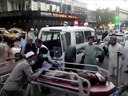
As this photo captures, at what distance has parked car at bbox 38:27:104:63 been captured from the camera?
18.5ft

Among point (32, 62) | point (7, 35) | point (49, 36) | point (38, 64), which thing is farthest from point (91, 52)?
point (7, 35)

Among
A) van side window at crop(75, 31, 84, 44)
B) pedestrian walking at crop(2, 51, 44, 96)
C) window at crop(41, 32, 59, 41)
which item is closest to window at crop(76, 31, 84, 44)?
van side window at crop(75, 31, 84, 44)

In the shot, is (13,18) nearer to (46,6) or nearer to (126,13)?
(46,6)

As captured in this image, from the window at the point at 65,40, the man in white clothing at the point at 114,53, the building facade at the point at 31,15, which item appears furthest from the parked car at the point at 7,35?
the man in white clothing at the point at 114,53

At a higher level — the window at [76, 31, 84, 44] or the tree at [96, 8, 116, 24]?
the tree at [96, 8, 116, 24]

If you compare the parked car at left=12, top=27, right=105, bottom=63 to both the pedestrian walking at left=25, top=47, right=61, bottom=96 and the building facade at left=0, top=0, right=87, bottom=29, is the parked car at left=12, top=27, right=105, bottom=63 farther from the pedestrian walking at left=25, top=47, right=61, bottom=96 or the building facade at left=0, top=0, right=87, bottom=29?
the building facade at left=0, top=0, right=87, bottom=29

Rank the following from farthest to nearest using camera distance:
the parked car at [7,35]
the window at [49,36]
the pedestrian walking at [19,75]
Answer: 1. the parked car at [7,35]
2. the window at [49,36]
3. the pedestrian walking at [19,75]

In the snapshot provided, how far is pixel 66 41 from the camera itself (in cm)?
624

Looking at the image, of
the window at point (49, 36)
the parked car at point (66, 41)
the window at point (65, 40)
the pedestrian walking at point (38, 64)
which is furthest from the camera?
the window at point (49, 36)

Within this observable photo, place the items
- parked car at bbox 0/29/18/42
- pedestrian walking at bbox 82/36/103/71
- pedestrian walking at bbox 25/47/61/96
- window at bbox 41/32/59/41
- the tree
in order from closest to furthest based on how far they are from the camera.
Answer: pedestrian walking at bbox 25/47/61/96
pedestrian walking at bbox 82/36/103/71
window at bbox 41/32/59/41
parked car at bbox 0/29/18/42
the tree

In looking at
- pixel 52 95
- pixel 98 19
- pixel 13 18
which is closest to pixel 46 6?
pixel 13 18

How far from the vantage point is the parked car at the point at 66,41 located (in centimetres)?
563

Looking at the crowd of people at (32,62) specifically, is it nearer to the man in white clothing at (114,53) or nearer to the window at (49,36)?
the man in white clothing at (114,53)

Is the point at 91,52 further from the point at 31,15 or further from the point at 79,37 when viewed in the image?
the point at 31,15
